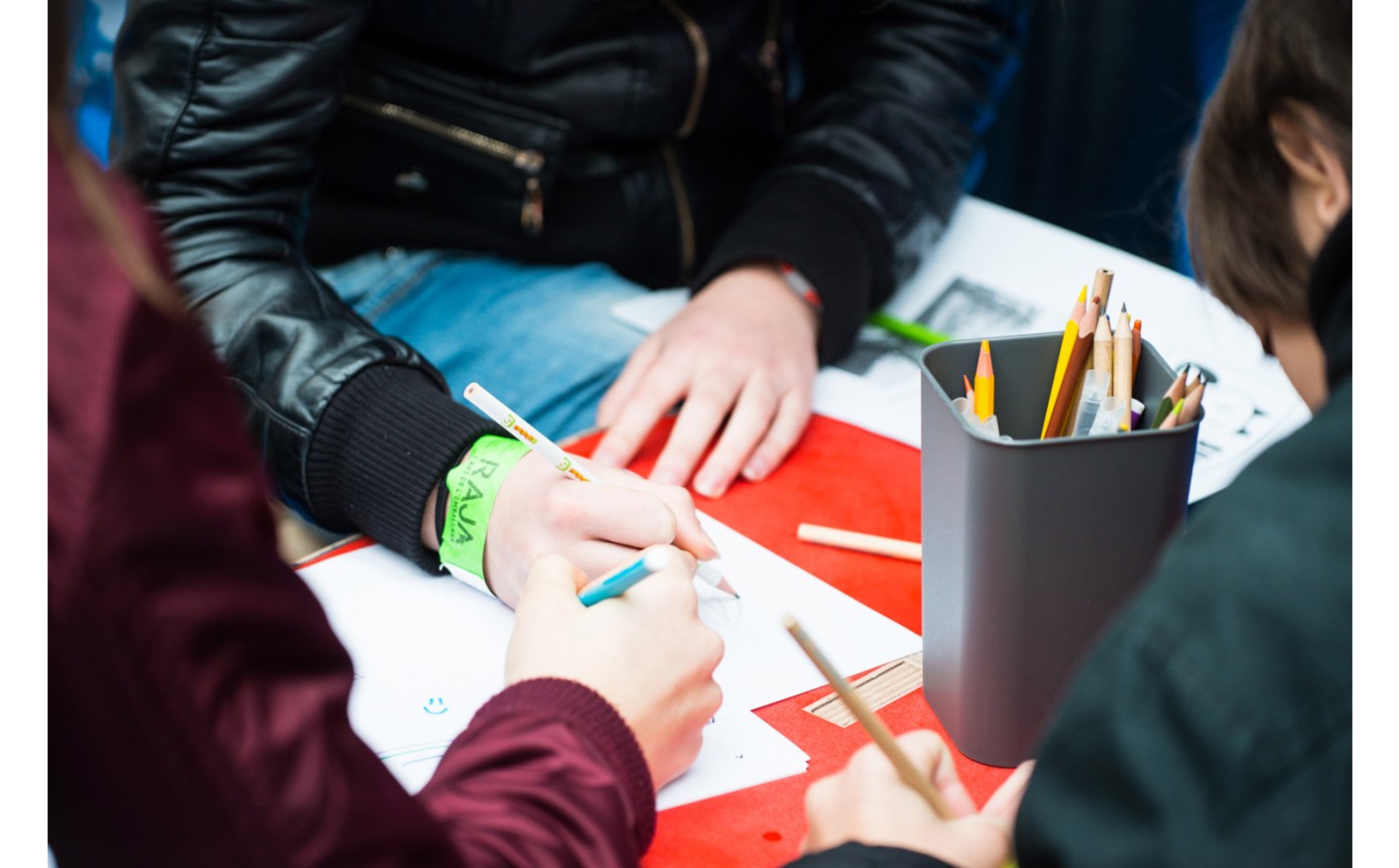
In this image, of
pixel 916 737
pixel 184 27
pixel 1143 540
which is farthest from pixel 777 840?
pixel 184 27

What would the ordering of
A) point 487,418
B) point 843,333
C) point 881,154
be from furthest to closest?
point 881,154 → point 843,333 → point 487,418

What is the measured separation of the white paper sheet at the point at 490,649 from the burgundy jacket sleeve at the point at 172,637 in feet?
0.64

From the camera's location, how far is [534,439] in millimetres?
739

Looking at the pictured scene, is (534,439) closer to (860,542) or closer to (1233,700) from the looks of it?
(860,542)

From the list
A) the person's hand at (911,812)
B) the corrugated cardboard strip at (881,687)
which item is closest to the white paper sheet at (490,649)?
the corrugated cardboard strip at (881,687)

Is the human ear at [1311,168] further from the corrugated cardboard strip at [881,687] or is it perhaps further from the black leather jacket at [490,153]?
the black leather jacket at [490,153]

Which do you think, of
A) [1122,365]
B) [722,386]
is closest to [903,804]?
[1122,365]

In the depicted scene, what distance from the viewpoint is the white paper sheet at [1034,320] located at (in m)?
0.92

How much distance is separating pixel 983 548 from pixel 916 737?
10 centimetres

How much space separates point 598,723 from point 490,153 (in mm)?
665

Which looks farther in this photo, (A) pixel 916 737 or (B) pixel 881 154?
(B) pixel 881 154

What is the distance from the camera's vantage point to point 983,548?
0.57 meters

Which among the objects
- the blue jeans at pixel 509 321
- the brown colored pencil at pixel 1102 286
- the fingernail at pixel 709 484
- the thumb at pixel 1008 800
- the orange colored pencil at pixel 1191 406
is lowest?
the blue jeans at pixel 509 321

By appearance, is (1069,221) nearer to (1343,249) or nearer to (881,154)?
(881,154)
